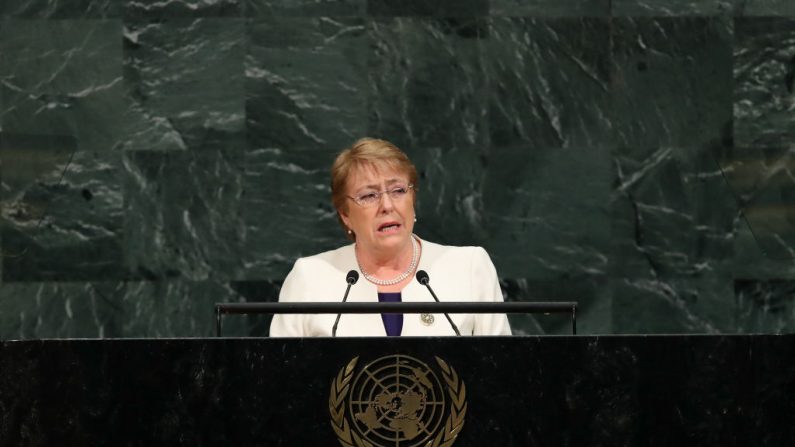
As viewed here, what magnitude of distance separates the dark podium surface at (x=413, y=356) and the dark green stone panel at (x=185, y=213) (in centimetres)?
266

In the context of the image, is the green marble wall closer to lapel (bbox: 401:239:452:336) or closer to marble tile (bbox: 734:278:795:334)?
marble tile (bbox: 734:278:795:334)

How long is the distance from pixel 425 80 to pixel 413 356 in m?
2.79

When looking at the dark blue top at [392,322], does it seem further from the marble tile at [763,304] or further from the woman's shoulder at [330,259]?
the marble tile at [763,304]

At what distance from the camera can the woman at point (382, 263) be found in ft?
13.3

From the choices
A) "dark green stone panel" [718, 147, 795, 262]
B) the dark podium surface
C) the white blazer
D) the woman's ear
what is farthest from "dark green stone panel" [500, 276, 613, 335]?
the dark podium surface

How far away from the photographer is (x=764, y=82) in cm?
568

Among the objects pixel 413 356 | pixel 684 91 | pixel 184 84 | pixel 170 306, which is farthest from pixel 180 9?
pixel 413 356

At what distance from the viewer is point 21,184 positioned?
5.69m

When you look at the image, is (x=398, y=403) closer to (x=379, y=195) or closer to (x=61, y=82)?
(x=379, y=195)

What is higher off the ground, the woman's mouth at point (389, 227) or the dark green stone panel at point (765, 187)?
the dark green stone panel at point (765, 187)

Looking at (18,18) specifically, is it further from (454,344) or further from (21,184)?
(454,344)

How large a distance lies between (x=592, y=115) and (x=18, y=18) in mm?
2446

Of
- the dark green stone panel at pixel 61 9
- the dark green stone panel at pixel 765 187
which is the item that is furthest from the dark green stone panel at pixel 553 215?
the dark green stone panel at pixel 61 9

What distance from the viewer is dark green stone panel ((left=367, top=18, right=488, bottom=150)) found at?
5.67 meters
